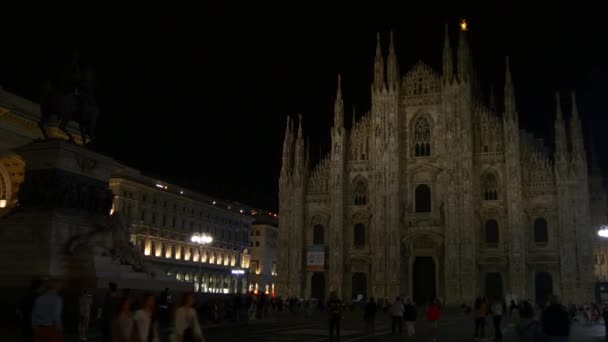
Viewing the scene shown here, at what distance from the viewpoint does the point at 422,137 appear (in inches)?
2165

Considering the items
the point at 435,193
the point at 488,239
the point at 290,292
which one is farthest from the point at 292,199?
the point at 488,239

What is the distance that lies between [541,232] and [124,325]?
149ft

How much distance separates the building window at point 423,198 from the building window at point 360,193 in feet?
15.5

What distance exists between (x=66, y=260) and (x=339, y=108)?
38.7 metres

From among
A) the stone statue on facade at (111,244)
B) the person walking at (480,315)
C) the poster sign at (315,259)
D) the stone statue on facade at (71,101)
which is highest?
the stone statue on facade at (71,101)

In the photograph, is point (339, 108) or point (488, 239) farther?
point (339, 108)

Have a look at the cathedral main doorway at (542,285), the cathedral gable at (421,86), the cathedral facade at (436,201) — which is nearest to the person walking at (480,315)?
the cathedral facade at (436,201)

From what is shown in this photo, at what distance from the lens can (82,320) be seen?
1808 centimetres

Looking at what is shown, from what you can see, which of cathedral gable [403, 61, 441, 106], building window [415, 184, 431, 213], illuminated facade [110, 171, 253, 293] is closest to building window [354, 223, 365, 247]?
building window [415, 184, 431, 213]

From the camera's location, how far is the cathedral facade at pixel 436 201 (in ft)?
160

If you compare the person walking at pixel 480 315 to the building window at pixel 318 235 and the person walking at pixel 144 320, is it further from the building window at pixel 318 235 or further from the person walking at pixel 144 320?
the building window at pixel 318 235

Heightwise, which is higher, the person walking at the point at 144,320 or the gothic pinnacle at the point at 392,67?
the gothic pinnacle at the point at 392,67

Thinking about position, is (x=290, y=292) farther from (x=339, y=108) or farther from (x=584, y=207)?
(x=584, y=207)

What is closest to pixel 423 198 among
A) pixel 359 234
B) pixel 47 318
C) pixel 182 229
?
pixel 359 234
